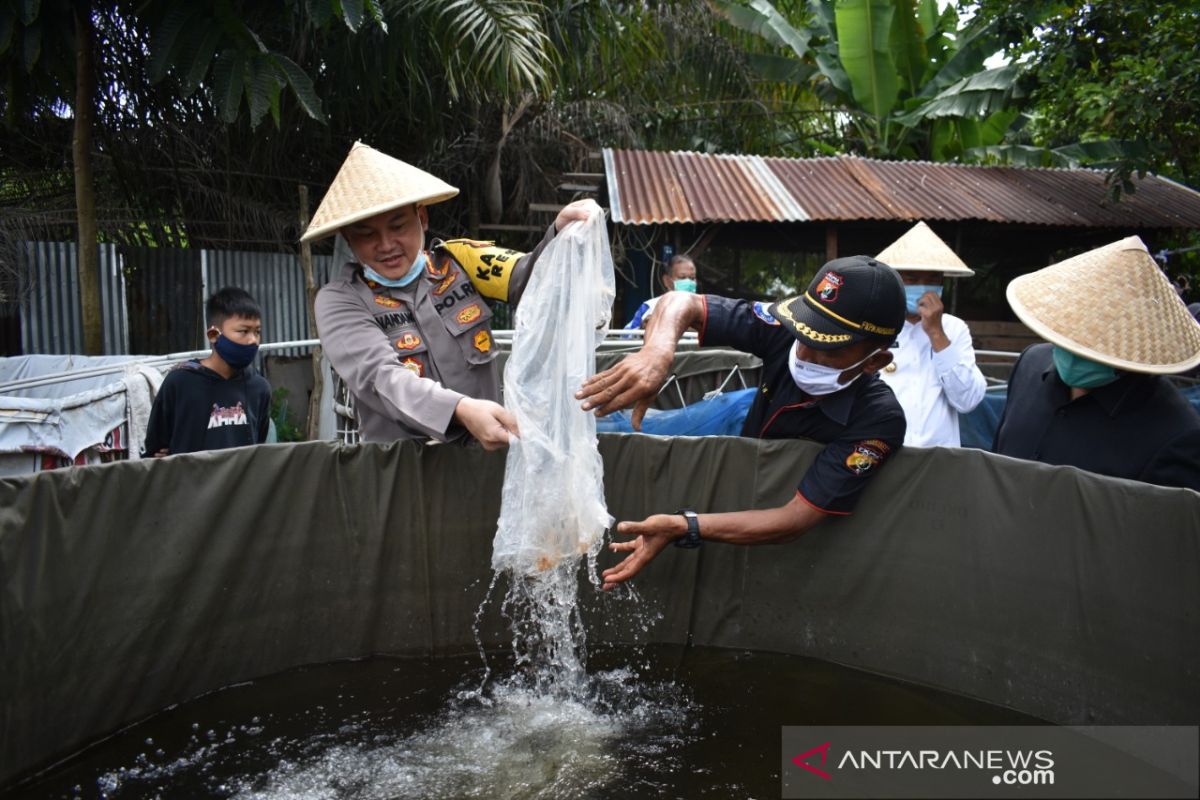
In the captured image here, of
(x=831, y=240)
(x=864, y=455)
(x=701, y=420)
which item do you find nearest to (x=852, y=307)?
(x=864, y=455)

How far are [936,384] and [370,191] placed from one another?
2.70 metres

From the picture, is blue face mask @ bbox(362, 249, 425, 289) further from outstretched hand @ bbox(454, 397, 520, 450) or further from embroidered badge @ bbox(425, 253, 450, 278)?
outstretched hand @ bbox(454, 397, 520, 450)

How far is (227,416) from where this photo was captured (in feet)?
14.1

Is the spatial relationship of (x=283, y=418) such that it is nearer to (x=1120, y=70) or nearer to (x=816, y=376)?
(x=816, y=376)

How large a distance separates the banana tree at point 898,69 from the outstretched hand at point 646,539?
1042cm

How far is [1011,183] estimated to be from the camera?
1191 cm

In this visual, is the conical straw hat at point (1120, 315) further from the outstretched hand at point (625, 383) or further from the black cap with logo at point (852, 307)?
the outstretched hand at point (625, 383)

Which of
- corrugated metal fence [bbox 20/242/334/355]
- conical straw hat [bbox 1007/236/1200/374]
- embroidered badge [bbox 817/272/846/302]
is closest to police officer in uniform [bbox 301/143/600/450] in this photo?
embroidered badge [bbox 817/272/846/302]

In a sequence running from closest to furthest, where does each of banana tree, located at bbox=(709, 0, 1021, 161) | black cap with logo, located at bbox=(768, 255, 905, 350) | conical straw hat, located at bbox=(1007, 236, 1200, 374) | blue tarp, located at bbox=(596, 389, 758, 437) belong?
conical straw hat, located at bbox=(1007, 236, 1200, 374)
black cap with logo, located at bbox=(768, 255, 905, 350)
blue tarp, located at bbox=(596, 389, 758, 437)
banana tree, located at bbox=(709, 0, 1021, 161)

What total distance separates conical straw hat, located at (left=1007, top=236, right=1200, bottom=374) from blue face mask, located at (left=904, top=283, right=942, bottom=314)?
5.28ft

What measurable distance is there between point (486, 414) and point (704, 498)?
103 cm

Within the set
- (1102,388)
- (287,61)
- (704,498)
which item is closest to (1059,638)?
(1102,388)

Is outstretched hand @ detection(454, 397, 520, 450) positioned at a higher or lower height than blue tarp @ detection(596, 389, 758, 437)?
higher

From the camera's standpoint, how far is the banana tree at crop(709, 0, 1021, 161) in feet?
39.7
